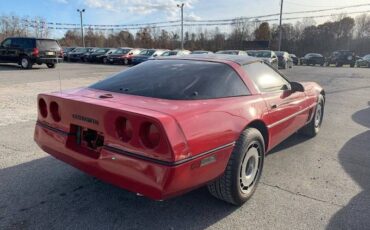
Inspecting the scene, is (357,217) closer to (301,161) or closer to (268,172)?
(268,172)

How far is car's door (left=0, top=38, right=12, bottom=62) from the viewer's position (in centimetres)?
2005

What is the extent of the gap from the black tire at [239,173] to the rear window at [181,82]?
1.60 feet

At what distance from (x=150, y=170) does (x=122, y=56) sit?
26.3 metres

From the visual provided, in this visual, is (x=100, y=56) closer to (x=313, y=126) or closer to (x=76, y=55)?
(x=76, y=55)

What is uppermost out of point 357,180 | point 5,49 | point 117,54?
point 5,49

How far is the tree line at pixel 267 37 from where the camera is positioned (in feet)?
204

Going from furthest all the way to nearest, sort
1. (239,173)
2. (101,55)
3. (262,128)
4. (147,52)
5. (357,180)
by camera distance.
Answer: (101,55), (147,52), (357,180), (262,128), (239,173)

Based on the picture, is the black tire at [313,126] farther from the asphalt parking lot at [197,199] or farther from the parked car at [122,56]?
the parked car at [122,56]

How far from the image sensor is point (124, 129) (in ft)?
8.47

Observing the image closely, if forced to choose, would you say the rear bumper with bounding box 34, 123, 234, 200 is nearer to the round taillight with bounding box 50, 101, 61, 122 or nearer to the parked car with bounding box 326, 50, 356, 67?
the round taillight with bounding box 50, 101, 61, 122

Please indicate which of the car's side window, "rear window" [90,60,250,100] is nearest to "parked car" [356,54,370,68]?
→ the car's side window

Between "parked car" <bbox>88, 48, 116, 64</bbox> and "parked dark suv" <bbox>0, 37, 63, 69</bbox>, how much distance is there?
9.19 metres

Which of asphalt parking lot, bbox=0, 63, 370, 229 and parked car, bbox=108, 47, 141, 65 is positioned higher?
parked car, bbox=108, 47, 141, 65

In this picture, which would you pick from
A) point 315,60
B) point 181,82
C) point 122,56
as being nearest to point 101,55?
point 122,56
